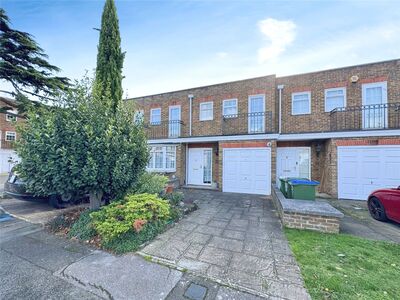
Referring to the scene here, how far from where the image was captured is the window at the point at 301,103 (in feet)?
33.4

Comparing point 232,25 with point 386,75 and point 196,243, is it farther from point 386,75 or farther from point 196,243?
point 386,75

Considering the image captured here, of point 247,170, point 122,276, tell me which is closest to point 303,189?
point 247,170

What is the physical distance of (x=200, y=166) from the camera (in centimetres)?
1223

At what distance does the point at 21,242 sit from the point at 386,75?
15246 millimetres

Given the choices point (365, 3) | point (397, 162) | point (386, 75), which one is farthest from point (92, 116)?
point (386, 75)

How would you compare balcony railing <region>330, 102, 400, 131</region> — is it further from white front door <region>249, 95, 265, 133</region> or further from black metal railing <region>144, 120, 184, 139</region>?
black metal railing <region>144, 120, 184, 139</region>

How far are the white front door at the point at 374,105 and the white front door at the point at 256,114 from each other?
190 inches

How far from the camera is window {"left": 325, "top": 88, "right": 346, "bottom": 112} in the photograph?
9.62m

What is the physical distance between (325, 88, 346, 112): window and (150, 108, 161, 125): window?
10814mm

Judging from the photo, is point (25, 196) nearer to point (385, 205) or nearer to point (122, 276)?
point (122, 276)

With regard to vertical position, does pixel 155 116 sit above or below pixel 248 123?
above

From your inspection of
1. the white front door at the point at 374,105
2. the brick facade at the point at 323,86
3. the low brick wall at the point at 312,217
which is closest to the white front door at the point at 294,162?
the brick facade at the point at 323,86

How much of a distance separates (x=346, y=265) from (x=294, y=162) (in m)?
8.02

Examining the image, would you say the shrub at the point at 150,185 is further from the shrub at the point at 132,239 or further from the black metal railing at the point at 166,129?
the black metal railing at the point at 166,129
